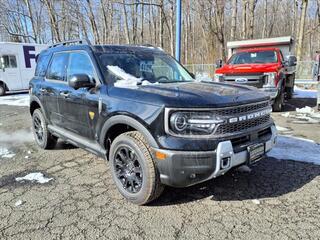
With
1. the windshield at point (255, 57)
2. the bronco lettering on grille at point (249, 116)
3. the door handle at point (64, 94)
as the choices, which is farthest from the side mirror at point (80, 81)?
the windshield at point (255, 57)

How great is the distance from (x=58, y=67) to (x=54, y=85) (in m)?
0.32

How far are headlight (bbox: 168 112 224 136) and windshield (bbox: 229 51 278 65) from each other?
7364 mm

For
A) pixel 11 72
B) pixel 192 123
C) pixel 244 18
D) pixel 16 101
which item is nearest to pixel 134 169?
pixel 192 123

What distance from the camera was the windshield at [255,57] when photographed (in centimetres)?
933

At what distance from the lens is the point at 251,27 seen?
67.2ft

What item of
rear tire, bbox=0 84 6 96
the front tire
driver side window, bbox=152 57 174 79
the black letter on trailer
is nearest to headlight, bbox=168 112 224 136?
the front tire

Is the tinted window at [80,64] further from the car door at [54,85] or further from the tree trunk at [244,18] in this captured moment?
the tree trunk at [244,18]

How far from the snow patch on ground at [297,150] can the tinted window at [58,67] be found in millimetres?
3762

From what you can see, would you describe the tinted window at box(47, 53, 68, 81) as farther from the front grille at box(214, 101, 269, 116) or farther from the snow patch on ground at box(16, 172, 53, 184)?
the front grille at box(214, 101, 269, 116)

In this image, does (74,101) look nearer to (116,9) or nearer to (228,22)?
(116,9)

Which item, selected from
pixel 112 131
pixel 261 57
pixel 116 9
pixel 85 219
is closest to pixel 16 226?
pixel 85 219

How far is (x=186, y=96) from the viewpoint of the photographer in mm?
2938

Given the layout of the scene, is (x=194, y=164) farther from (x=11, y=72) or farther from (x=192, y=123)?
(x=11, y=72)

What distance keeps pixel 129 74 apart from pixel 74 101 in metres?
0.96
